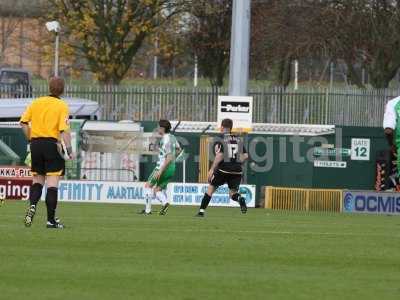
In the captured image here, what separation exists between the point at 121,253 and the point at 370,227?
7.10 meters

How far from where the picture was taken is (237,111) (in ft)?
100

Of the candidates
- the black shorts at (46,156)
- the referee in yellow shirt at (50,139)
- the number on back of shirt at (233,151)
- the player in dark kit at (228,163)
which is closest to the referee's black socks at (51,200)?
the referee in yellow shirt at (50,139)

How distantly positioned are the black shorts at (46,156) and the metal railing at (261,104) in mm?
23515

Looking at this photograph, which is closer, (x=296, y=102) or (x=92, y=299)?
(x=92, y=299)

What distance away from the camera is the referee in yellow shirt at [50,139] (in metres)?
16.5

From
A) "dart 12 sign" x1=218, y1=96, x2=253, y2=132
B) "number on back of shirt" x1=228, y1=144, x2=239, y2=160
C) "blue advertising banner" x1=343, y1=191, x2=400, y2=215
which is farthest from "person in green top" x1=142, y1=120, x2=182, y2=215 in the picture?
"dart 12 sign" x1=218, y1=96, x2=253, y2=132

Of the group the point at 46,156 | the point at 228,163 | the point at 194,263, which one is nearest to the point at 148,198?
the point at 228,163

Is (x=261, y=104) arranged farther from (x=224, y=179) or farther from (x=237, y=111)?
(x=224, y=179)

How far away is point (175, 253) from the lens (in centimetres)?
1315

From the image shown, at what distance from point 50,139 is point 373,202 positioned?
13.3 m

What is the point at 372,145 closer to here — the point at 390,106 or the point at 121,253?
the point at 390,106

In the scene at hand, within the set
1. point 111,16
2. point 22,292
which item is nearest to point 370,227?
point 22,292

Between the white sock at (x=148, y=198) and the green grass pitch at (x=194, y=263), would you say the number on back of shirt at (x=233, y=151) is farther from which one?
the green grass pitch at (x=194, y=263)

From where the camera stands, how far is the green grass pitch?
1033cm
